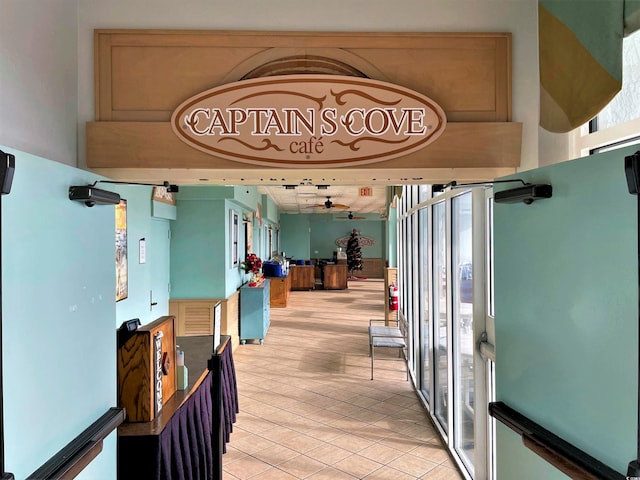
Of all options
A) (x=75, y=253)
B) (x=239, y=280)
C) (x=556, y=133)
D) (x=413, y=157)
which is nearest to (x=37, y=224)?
(x=75, y=253)

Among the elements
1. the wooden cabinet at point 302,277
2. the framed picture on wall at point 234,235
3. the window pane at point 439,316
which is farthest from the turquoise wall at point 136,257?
the wooden cabinet at point 302,277

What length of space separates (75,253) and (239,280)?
609 cm

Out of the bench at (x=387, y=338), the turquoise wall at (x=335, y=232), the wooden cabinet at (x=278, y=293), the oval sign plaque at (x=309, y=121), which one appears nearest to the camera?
the oval sign plaque at (x=309, y=121)

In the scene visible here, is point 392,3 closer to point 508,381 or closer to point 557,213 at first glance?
point 557,213

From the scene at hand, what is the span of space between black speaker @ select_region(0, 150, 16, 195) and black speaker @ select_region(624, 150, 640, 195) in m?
1.41

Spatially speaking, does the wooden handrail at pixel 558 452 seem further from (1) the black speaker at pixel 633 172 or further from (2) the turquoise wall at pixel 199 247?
(2) the turquoise wall at pixel 199 247

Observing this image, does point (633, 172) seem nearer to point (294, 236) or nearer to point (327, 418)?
point (327, 418)

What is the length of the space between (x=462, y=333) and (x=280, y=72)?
2.38 meters

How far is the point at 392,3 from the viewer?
179 centimetres

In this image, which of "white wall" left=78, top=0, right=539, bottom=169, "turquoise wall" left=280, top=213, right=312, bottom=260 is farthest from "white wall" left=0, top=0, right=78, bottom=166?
"turquoise wall" left=280, top=213, right=312, bottom=260

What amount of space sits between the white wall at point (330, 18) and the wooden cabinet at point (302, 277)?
1249cm

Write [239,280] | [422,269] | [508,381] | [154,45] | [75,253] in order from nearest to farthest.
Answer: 1. [75,253]
2. [508,381]
3. [154,45]
4. [422,269]
5. [239,280]

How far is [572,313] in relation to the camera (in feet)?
4.03

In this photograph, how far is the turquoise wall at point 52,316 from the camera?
1122 millimetres
